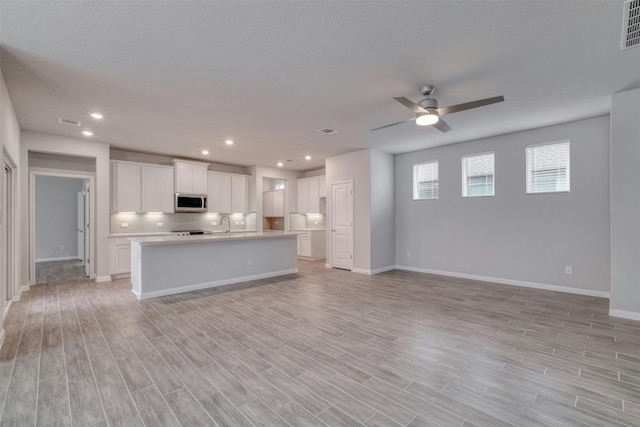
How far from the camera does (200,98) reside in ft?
12.1

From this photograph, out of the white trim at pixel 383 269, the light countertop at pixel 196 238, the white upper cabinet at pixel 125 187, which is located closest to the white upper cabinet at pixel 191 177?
the white upper cabinet at pixel 125 187

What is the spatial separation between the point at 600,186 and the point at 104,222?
8975 mm

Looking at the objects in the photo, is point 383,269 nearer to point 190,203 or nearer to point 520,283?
point 520,283

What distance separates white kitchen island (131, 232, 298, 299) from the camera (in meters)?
4.66

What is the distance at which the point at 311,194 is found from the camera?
911 centimetres

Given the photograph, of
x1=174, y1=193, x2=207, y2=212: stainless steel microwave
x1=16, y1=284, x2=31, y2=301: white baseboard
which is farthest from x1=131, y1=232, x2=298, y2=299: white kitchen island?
x1=174, y1=193, x2=207, y2=212: stainless steel microwave

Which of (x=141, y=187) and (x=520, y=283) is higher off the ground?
(x=141, y=187)

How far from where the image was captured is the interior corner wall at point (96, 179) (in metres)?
5.16

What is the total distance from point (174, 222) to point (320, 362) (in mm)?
6278

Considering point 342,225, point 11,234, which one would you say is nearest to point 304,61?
point 342,225

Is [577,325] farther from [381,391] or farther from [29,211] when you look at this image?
[29,211]

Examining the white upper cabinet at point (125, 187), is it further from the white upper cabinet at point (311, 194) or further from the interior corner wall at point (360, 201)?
the interior corner wall at point (360, 201)

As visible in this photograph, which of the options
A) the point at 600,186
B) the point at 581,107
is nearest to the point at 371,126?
the point at 581,107

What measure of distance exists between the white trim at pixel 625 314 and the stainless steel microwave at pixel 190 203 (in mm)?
7998
